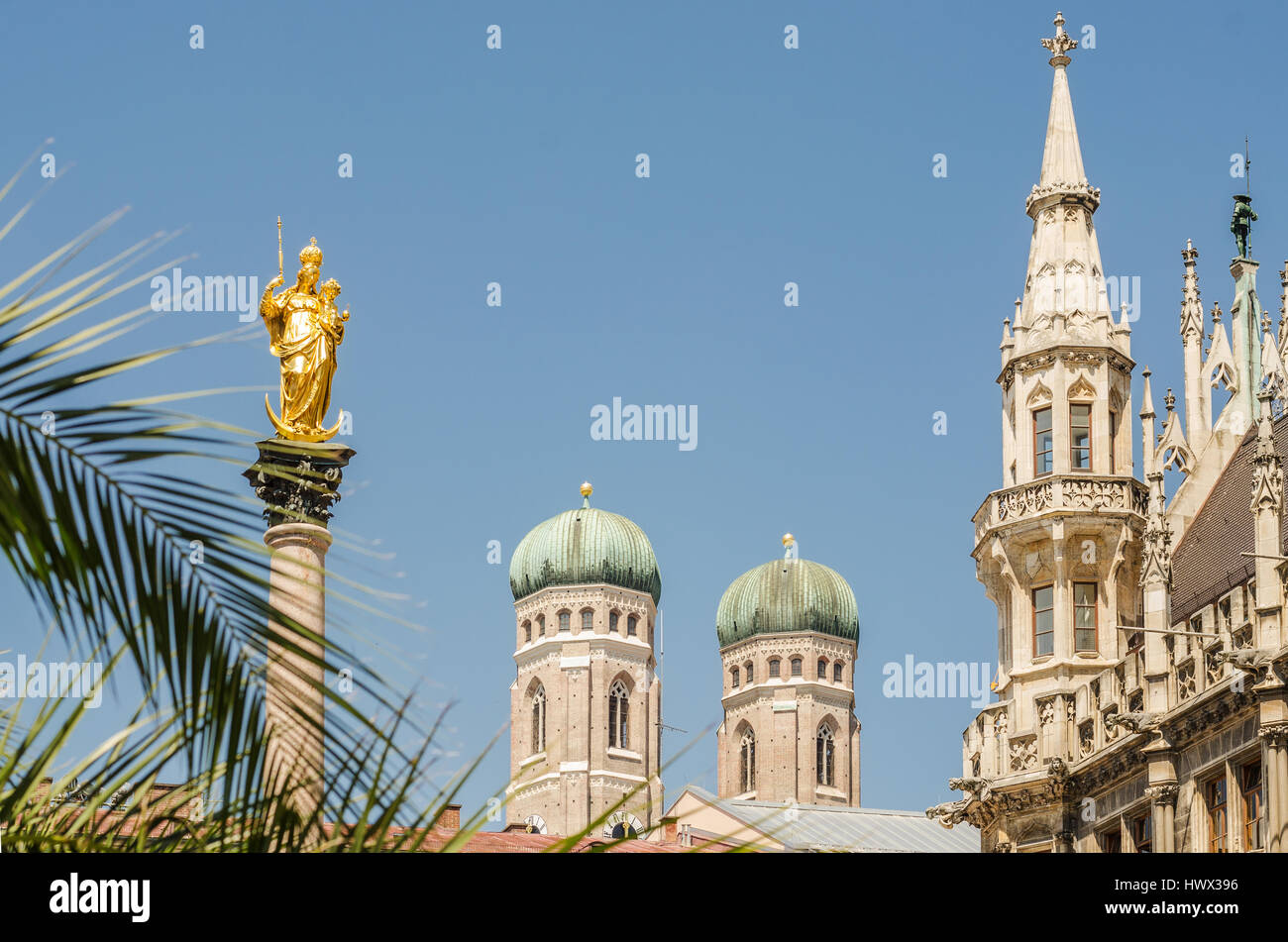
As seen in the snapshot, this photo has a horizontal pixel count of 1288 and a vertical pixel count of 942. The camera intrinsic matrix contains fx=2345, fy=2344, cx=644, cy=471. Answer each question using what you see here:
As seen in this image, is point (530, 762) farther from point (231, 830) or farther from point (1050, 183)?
point (1050, 183)

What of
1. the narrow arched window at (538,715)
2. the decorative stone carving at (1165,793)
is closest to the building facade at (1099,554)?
the decorative stone carving at (1165,793)

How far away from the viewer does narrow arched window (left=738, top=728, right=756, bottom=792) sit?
190m

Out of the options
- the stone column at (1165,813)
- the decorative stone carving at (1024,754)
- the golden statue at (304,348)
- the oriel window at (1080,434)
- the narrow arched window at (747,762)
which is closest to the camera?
the golden statue at (304,348)

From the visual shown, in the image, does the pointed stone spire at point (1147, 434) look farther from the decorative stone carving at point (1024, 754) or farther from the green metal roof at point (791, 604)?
the green metal roof at point (791, 604)

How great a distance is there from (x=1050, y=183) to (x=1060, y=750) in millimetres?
11153

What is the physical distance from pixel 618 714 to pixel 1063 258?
459 feet

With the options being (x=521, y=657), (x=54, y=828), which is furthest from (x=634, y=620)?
(x=54, y=828)

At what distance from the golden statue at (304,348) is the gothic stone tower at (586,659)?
14475 centimetres

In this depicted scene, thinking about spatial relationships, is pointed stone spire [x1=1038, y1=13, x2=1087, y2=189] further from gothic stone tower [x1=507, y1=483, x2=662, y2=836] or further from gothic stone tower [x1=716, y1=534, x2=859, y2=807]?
gothic stone tower [x1=716, y1=534, x2=859, y2=807]

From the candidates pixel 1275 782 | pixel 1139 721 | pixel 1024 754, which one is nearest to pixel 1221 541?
pixel 1139 721

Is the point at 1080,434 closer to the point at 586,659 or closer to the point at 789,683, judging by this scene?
the point at 586,659

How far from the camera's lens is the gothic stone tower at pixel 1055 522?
138 ft

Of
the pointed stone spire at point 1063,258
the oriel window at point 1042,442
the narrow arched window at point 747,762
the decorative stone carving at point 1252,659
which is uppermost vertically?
the narrow arched window at point 747,762

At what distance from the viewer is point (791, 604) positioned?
19388cm
